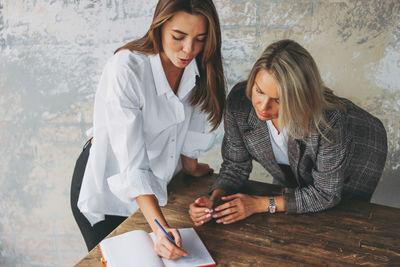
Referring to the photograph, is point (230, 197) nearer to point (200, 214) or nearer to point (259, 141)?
point (200, 214)

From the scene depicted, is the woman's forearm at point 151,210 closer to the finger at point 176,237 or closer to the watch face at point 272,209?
the finger at point 176,237

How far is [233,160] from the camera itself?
173 centimetres

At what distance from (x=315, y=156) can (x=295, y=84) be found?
359mm

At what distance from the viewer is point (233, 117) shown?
65.9 inches

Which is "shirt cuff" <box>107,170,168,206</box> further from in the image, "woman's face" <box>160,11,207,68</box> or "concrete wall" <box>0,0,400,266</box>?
"concrete wall" <box>0,0,400,266</box>

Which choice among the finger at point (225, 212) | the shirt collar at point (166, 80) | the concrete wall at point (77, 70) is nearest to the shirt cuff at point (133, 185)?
the finger at point (225, 212)

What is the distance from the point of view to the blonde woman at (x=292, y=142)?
1382 millimetres

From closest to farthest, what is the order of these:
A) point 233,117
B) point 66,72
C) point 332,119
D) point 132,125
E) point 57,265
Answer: point 132,125 → point 332,119 → point 233,117 → point 66,72 → point 57,265

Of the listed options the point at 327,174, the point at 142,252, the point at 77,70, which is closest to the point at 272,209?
the point at 327,174

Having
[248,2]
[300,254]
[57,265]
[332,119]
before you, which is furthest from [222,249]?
[57,265]

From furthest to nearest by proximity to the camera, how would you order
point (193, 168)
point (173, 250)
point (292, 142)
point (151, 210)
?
point (193, 168) → point (292, 142) → point (151, 210) → point (173, 250)

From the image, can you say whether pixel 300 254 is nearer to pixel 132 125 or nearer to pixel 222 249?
pixel 222 249

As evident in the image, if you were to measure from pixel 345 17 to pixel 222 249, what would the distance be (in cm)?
150

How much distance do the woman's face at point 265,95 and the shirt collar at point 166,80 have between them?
1.00ft
